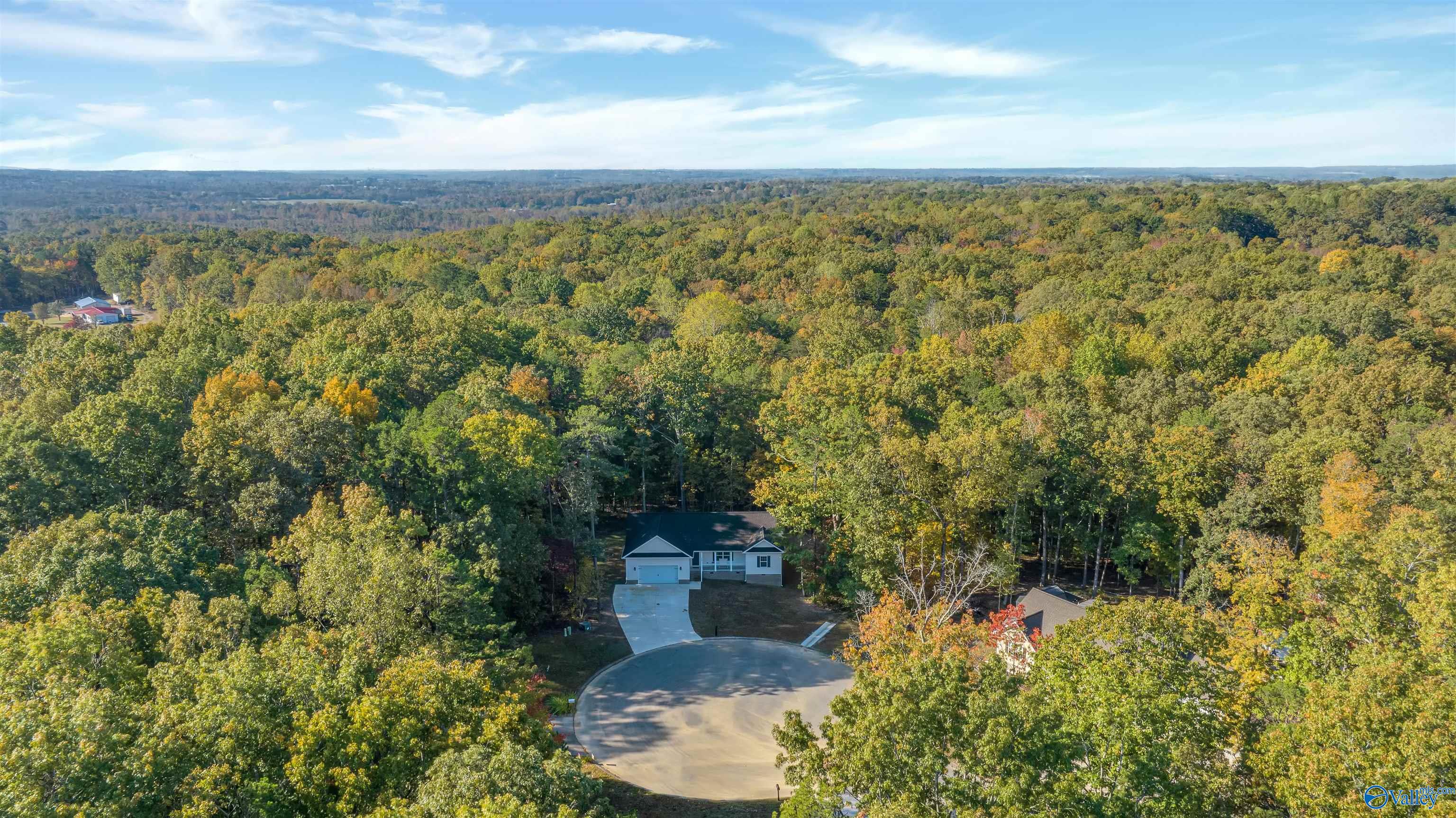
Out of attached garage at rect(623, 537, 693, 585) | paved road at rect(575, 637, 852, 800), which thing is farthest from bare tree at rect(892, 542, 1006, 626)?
attached garage at rect(623, 537, 693, 585)

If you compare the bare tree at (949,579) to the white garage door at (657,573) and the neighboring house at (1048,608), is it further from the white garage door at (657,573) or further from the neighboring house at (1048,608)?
the white garage door at (657,573)

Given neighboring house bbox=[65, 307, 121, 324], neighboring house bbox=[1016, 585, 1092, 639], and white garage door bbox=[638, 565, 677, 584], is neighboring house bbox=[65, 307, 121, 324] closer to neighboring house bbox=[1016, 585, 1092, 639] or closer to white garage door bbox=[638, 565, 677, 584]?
white garage door bbox=[638, 565, 677, 584]

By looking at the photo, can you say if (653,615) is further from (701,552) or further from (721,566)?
(721,566)

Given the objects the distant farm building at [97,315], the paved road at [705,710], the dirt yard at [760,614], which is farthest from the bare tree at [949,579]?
the distant farm building at [97,315]

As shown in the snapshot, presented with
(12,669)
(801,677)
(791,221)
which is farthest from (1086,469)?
(791,221)

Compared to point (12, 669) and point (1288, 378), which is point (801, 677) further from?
point (1288, 378)

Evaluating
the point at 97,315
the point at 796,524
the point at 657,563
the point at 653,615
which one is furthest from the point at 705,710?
the point at 97,315
